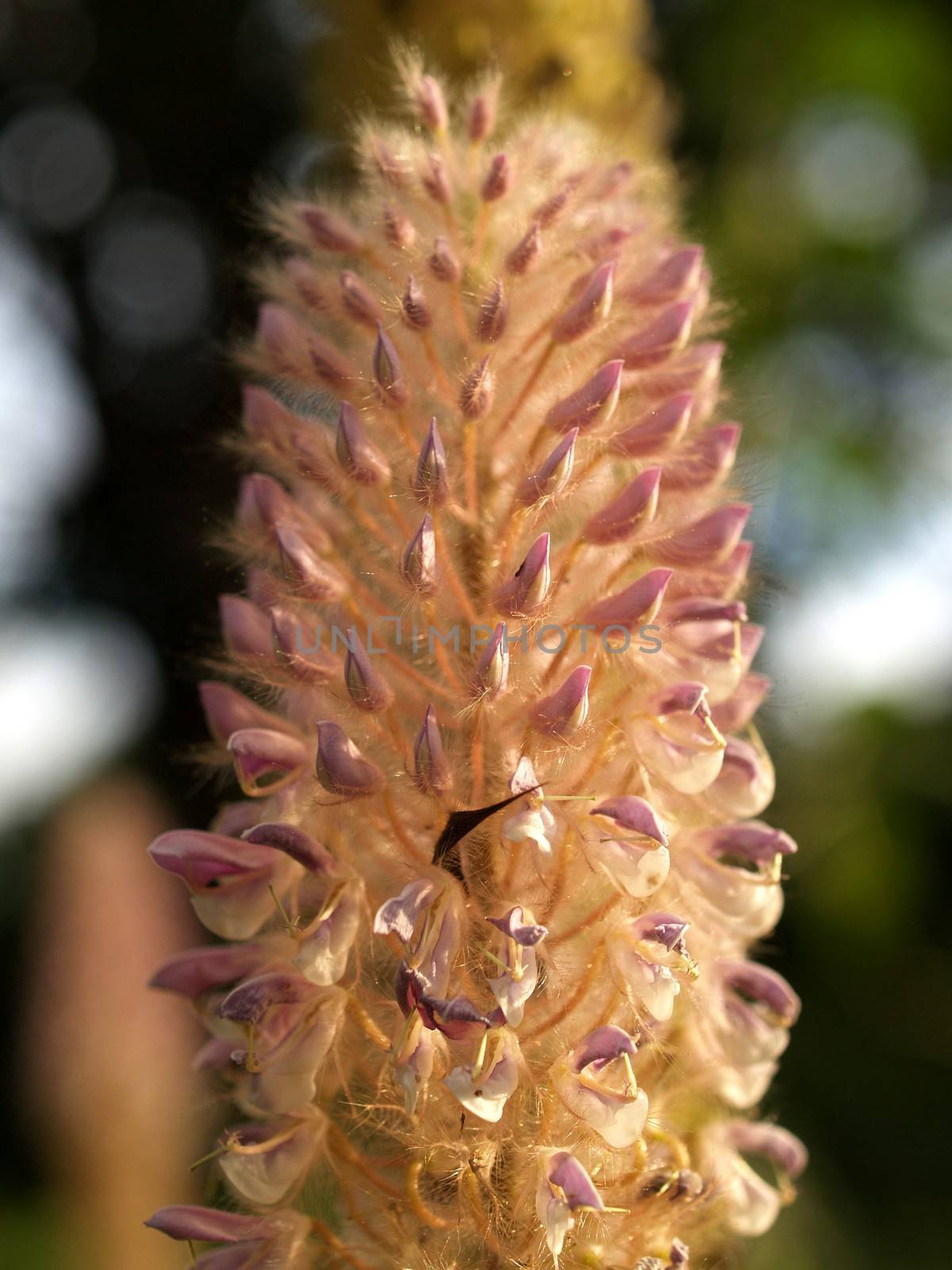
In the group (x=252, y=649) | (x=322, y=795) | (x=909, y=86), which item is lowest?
(x=322, y=795)

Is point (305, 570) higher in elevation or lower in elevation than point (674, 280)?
lower

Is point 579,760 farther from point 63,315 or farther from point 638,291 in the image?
point 63,315

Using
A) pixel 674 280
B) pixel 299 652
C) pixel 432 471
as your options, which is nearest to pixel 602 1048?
pixel 299 652

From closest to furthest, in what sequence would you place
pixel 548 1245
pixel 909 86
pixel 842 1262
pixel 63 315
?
pixel 548 1245 → pixel 842 1262 → pixel 909 86 → pixel 63 315

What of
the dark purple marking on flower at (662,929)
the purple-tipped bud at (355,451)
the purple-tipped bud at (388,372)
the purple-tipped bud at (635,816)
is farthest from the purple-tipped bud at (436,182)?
the dark purple marking on flower at (662,929)

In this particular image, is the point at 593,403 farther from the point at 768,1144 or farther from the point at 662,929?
the point at 768,1144

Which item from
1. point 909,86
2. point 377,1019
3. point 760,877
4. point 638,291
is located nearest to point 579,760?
point 760,877
